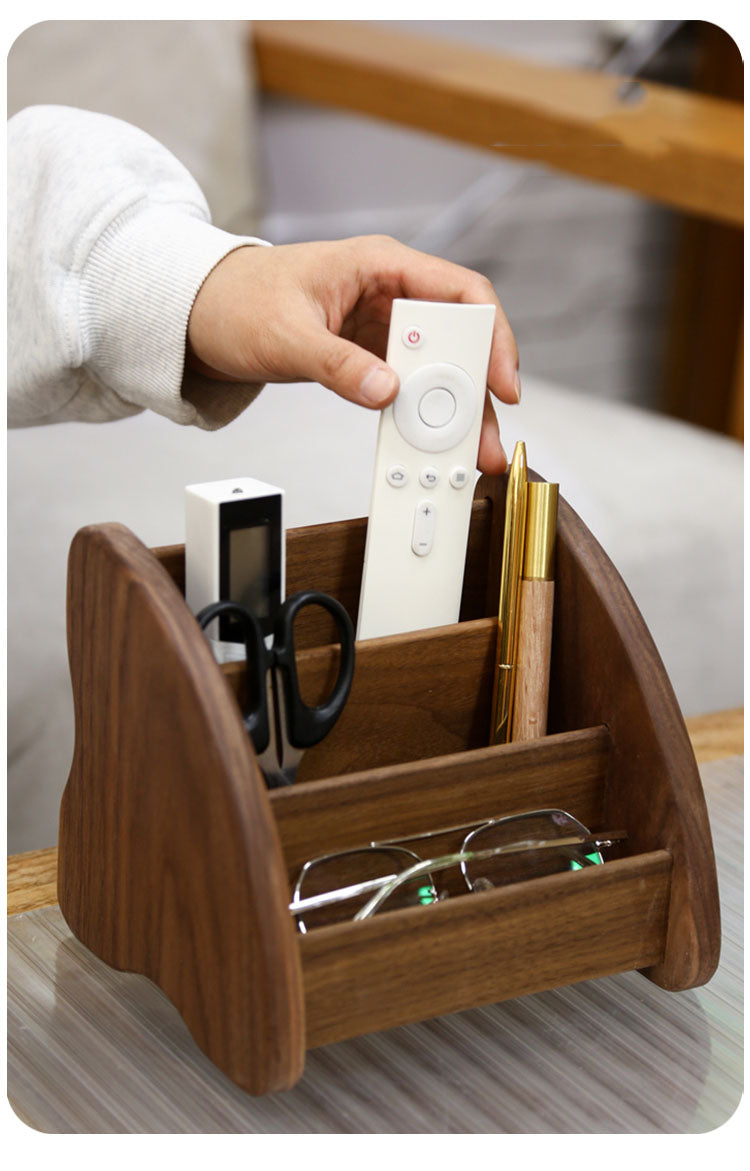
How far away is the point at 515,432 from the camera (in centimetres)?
95

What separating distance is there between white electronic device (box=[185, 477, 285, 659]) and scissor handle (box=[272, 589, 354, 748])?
0.05 ft

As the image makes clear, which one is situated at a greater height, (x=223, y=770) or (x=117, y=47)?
(x=117, y=47)

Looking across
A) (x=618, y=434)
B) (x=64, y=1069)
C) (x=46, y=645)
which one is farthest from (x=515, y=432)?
(x=64, y=1069)

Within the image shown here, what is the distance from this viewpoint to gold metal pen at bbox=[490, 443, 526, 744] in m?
0.47

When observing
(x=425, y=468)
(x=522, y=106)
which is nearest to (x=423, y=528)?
(x=425, y=468)

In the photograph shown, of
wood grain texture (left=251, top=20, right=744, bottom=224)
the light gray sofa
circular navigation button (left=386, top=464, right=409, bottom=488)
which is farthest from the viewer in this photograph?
wood grain texture (left=251, top=20, right=744, bottom=224)

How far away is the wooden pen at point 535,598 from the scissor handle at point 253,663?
0.10 meters

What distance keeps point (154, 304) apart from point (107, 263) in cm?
4

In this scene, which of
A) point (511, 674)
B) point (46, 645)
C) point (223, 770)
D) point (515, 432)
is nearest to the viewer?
point (223, 770)

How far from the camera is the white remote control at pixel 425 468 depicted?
0.46 metres

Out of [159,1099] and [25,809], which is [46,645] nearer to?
[25,809]

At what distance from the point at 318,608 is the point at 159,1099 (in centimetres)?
17

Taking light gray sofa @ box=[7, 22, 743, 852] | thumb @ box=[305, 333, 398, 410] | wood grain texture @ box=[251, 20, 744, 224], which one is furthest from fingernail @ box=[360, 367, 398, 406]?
wood grain texture @ box=[251, 20, 744, 224]

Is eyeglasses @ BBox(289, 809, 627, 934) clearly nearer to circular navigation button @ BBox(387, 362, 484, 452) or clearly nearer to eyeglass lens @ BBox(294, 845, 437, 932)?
eyeglass lens @ BBox(294, 845, 437, 932)
